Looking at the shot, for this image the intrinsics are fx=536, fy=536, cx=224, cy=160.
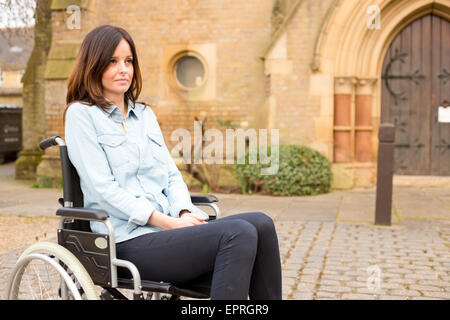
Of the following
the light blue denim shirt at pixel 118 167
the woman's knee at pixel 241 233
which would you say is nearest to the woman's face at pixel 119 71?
the light blue denim shirt at pixel 118 167

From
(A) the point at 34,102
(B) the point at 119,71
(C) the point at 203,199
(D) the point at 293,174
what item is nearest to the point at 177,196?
(C) the point at 203,199

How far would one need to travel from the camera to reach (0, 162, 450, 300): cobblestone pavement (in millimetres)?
4008

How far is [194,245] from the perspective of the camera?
229cm

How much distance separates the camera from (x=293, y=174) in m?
9.03

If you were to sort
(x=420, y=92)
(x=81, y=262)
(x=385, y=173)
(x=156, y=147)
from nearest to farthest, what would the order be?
(x=81, y=262) → (x=156, y=147) → (x=385, y=173) → (x=420, y=92)

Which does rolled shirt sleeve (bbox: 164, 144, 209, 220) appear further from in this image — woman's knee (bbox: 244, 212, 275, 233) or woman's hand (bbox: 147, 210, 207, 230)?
woman's knee (bbox: 244, 212, 275, 233)

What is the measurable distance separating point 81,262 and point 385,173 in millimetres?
4710

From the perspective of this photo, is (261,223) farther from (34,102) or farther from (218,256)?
(34,102)

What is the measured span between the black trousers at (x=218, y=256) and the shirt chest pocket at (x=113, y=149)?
37 cm

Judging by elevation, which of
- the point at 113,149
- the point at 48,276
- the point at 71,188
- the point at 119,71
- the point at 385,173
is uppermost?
the point at 119,71

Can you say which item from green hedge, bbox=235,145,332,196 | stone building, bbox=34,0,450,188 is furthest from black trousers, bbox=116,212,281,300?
stone building, bbox=34,0,450,188

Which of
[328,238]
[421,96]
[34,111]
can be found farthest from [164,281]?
[34,111]

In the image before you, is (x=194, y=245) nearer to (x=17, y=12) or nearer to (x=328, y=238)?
(x=328, y=238)
